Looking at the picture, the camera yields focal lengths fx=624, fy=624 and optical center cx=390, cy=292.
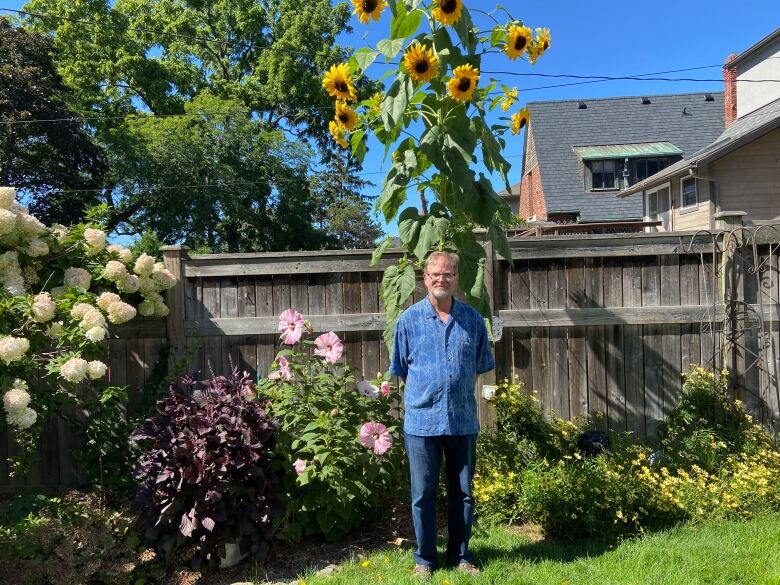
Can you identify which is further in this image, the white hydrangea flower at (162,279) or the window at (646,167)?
the window at (646,167)

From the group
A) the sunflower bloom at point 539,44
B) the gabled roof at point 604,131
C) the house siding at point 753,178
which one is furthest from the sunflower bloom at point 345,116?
the gabled roof at point 604,131

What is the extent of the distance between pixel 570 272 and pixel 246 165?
17473 mm

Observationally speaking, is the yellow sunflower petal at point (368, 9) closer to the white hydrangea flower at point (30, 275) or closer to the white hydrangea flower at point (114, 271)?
the white hydrangea flower at point (114, 271)

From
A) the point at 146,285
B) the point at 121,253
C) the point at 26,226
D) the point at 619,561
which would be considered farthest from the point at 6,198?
the point at 619,561

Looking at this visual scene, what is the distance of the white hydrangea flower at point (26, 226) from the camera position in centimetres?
392

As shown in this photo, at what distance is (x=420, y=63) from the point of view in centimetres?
333

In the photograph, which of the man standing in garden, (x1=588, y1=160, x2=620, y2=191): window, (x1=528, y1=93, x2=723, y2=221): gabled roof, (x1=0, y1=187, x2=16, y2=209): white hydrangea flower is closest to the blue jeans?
the man standing in garden

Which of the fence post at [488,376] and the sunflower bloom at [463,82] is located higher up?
the sunflower bloom at [463,82]

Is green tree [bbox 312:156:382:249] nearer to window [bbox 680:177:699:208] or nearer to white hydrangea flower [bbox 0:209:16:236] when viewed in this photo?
window [bbox 680:177:699:208]

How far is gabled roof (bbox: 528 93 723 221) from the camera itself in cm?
2434

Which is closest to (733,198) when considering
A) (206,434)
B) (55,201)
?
(206,434)

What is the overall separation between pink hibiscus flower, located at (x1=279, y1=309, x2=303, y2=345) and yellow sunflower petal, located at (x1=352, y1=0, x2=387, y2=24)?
68.3 inches

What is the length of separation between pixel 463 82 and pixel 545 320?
1926 mm

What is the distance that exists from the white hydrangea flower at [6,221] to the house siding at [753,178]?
15.4m
